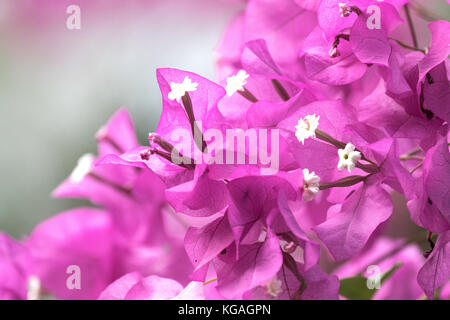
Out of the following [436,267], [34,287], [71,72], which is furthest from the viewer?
[71,72]

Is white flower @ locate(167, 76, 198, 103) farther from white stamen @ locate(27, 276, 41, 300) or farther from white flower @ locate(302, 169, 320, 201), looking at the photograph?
white stamen @ locate(27, 276, 41, 300)

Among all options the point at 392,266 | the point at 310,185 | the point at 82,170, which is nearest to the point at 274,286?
the point at 310,185

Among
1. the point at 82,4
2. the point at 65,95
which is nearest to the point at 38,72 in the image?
the point at 65,95

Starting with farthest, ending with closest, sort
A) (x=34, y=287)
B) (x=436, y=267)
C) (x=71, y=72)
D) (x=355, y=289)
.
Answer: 1. (x=71, y=72)
2. (x=34, y=287)
3. (x=355, y=289)
4. (x=436, y=267)

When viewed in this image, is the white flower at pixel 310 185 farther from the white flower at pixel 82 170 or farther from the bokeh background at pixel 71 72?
→ the bokeh background at pixel 71 72

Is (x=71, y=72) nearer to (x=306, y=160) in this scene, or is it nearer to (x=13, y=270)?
(x=13, y=270)

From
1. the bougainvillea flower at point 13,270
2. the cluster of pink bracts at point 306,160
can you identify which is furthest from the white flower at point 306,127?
the bougainvillea flower at point 13,270

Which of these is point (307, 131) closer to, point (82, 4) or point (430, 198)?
point (430, 198)
